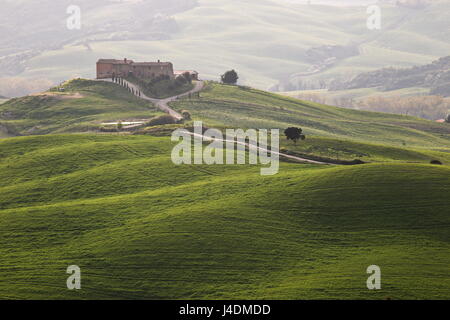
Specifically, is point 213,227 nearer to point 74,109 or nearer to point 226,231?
point 226,231

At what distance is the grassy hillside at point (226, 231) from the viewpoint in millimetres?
59719

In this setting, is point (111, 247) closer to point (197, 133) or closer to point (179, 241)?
point (179, 241)

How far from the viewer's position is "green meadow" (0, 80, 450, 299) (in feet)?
196

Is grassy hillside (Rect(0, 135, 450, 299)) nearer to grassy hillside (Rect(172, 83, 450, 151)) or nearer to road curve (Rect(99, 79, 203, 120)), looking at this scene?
road curve (Rect(99, 79, 203, 120))

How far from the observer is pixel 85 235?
7175 cm

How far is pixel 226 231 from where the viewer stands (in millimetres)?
70438

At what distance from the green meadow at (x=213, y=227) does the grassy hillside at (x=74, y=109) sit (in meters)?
51.5

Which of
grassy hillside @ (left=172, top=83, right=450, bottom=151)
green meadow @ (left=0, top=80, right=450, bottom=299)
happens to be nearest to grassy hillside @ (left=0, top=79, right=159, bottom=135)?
grassy hillside @ (left=172, top=83, right=450, bottom=151)

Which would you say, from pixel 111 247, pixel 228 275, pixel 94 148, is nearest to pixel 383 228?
pixel 228 275

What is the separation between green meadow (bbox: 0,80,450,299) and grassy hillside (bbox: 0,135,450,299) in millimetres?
171

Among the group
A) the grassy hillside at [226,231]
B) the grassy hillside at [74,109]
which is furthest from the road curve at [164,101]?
the grassy hillside at [226,231]

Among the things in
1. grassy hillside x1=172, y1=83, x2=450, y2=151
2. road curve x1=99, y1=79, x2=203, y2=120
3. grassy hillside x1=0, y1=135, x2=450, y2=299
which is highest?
road curve x1=99, y1=79, x2=203, y2=120

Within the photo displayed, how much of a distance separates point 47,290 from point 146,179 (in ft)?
117

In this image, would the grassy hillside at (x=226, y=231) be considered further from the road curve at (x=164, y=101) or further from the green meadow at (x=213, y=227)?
the road curve at (x=164, y=101)
